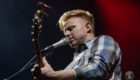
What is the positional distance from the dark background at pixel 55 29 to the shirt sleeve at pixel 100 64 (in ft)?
9.82

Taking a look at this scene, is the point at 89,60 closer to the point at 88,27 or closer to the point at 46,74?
the point at 46,74

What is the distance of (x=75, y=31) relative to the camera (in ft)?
6.63

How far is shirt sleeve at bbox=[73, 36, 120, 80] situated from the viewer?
1172mm

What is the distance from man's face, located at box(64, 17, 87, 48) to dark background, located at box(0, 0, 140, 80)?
2.23m

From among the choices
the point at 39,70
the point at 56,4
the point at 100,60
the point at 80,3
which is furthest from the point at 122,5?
the point at 39,70

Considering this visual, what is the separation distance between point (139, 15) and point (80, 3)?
5.20ft

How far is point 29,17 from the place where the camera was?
420 cm

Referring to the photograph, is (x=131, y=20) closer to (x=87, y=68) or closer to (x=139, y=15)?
(x=139, y=15)

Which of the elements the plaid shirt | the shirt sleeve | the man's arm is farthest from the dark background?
the man's arm

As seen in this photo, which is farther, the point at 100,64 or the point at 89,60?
the point at 89,60

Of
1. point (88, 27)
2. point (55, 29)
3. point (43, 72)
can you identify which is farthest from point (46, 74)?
point (55, 29)

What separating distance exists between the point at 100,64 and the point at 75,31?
0.88m

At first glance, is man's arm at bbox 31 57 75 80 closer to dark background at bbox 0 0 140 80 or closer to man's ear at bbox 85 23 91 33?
man's ear at bbox 85 23 91 33

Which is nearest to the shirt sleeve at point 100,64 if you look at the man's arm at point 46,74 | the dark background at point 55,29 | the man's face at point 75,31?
the man's arm at point 46,74
